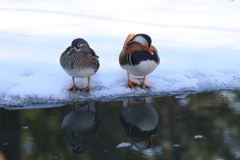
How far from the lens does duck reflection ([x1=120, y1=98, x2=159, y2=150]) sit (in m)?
5.07

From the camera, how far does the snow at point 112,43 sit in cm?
645

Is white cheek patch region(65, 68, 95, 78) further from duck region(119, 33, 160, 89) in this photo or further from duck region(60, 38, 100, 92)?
duck region(119, 33, 160, 89)

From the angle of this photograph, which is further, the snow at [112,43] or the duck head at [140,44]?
the snow at [112,43]

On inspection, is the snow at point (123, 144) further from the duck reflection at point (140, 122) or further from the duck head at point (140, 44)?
the duck head at point (140, 44)

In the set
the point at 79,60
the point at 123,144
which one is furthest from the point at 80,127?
the point at 79,60

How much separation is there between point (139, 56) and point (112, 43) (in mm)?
2201

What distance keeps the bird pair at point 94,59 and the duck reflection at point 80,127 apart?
47cm

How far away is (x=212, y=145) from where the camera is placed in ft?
16.0

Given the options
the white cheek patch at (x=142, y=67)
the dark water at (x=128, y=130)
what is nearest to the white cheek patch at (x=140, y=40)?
the white cheek patch at (x=142, y=67)

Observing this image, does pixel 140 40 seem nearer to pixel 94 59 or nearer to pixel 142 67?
pixel 142 67

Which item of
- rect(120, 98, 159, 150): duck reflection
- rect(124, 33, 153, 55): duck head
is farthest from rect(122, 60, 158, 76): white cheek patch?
rect(120, 98, 159, 150): duck reflection

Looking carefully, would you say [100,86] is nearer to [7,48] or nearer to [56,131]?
[56,131]

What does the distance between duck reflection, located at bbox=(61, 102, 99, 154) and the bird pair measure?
47 centimetres

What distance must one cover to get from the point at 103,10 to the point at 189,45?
11.8ft
